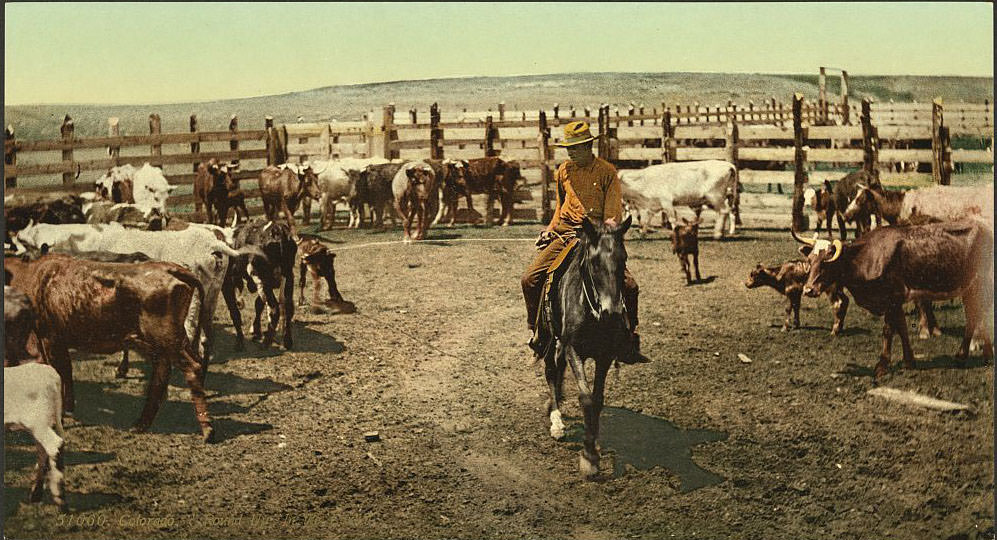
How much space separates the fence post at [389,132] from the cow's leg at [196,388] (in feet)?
10.8

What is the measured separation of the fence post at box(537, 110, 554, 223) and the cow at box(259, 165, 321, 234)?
3052mm

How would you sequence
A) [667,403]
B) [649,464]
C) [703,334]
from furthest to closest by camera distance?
[703,334] < [667,403] < [649,464]

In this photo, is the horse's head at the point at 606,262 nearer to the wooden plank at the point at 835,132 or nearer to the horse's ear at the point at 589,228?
the horse's ear at the point at 589,228

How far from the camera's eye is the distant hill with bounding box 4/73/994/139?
7797 millimetres

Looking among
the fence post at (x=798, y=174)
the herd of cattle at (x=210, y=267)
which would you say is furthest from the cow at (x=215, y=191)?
the fence post at (x=798, y=174)

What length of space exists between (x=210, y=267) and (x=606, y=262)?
10.7ft

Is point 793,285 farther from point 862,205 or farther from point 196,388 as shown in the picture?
point 196,388

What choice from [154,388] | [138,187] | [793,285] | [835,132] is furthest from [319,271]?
[835,132]

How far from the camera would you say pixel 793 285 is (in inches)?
320

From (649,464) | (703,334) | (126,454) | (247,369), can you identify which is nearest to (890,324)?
(703,334)

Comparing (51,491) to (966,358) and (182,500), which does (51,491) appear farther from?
(966,358)

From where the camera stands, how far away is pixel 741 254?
10.3 metres

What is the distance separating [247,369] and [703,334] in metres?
3.82

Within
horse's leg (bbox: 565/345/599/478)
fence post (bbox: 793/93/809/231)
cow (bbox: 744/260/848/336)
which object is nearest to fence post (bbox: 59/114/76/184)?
horse's leg (bbox: 565/345/599/478)
